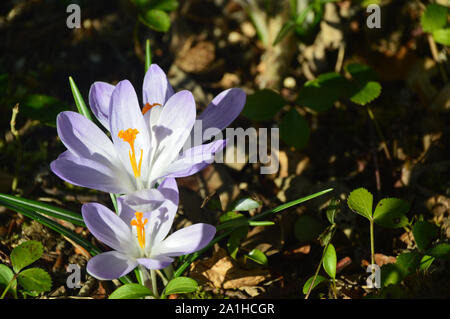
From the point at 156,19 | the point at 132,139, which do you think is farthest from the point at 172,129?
the point at 156,19

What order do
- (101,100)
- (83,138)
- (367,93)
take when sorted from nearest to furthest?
(83,138), (101,100), (367,93)

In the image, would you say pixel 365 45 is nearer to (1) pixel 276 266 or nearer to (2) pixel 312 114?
(2) pixel 312 114

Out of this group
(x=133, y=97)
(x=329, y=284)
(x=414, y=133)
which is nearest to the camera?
(x=133, y=97)

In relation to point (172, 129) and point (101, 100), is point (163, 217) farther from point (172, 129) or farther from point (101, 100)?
point (101, 100)

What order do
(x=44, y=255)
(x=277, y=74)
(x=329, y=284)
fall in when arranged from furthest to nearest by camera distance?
(x=277, y=74), (x=44, y=255), (x=329, y=284)

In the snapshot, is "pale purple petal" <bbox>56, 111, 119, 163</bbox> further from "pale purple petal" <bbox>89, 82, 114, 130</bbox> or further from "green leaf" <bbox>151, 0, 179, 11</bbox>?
"green leaf" <bbox>151, 0, 179, 11</bbox>

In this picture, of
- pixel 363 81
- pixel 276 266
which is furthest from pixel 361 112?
pixel 276 266
